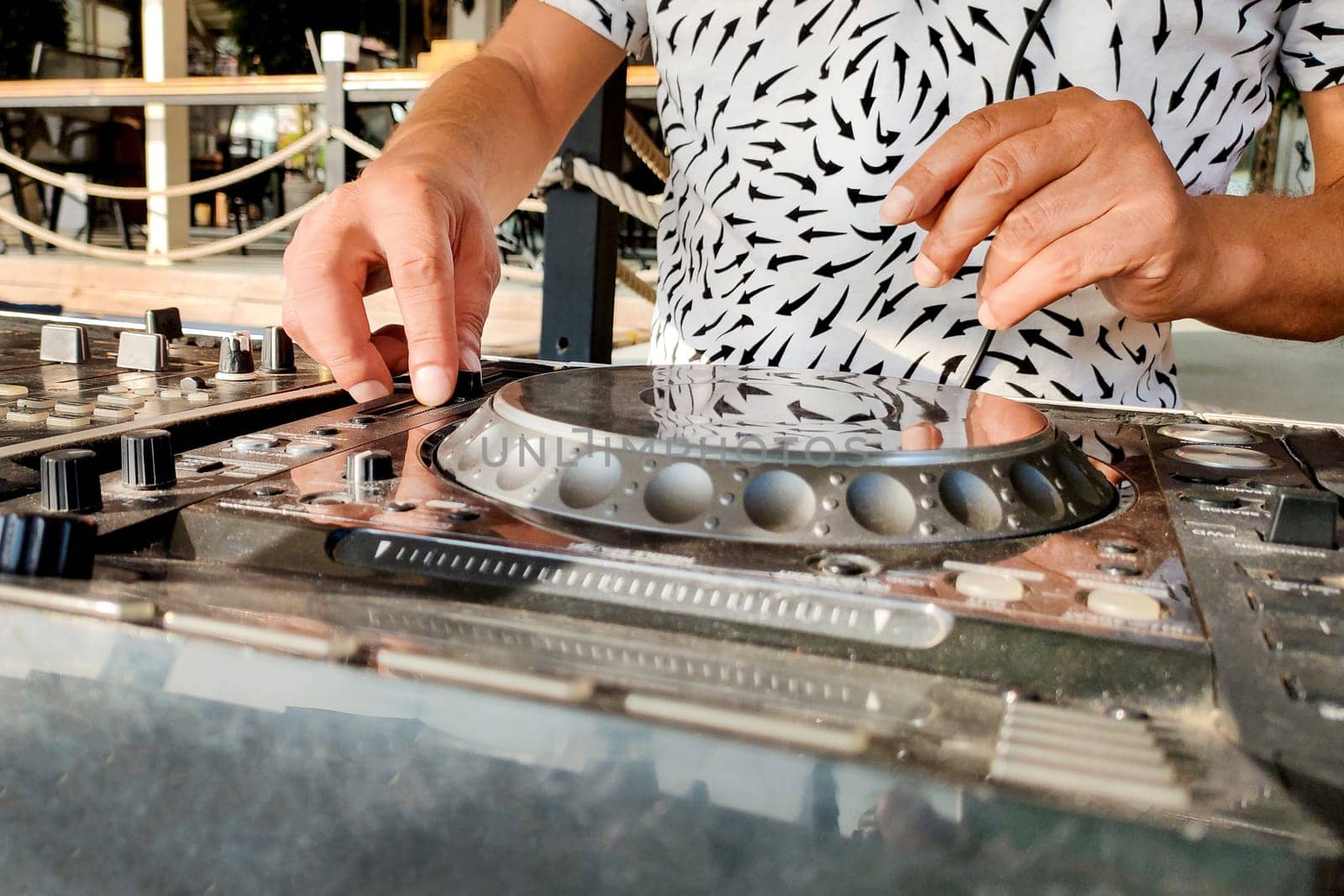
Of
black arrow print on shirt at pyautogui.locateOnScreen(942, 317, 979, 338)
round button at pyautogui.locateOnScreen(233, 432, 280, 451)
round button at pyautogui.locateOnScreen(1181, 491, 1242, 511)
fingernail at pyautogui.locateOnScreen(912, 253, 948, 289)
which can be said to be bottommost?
round button at pyautogui.locateOnScreen(233, 432, 280, 451)

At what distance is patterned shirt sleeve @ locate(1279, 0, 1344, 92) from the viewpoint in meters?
0.81

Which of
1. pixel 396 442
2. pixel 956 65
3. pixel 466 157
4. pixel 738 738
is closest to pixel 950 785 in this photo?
pixel 738 738

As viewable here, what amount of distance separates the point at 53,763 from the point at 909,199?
43cm

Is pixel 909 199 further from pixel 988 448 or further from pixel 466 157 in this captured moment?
pixel 466 157

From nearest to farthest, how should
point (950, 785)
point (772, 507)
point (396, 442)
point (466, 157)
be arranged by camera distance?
point (950, 785)
point (772, 507)
point (396, 442)
point (466, 157)

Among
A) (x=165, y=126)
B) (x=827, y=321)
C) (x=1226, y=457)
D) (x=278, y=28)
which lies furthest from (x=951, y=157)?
(x=278, y=28)

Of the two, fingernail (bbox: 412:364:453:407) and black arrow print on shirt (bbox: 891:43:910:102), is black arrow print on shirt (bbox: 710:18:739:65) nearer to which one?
black arrow print on shirt (bbox: 891:43:910:102)

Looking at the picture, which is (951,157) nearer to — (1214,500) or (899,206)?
(899,206)

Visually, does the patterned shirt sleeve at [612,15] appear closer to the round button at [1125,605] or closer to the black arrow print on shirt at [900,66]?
the black arrow print on shirt at [900,66]

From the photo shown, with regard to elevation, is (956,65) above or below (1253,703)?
above

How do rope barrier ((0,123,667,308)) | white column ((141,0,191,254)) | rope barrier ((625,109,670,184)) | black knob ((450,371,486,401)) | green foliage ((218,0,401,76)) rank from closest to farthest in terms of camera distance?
black knob ((450,371,486,401)), rope barrier ((0,123,667,308)), rope barrier ((625,109,670,184)), white column ((141,0,191,254)), green foliage ((218,0,401,76))

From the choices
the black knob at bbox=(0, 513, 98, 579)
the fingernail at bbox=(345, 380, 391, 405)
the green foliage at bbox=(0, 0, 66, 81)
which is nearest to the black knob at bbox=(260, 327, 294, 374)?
the fingernail at bbox=(345, 380, 391, 405)

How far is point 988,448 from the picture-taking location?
0.38m

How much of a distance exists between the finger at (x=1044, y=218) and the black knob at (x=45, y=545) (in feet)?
1.44
